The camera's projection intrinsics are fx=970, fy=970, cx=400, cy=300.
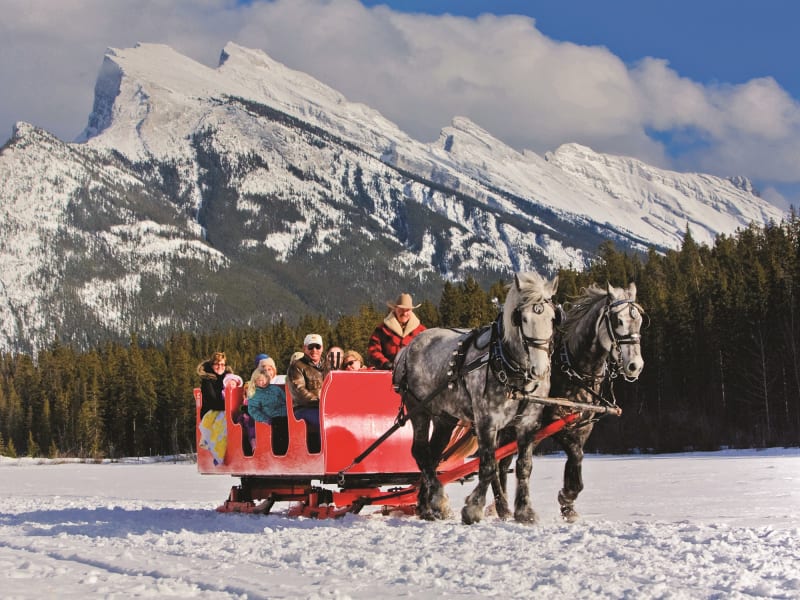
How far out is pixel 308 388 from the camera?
1316cm

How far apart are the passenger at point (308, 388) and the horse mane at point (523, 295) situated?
341 cm

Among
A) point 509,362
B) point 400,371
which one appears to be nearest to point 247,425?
point 400,371

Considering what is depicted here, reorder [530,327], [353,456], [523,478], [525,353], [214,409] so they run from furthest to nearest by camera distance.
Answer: [214,409] → [353,456] → [523,478] → [525,353] → [530,327]

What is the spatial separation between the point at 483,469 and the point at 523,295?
194 centimetres

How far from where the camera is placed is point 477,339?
1116cm

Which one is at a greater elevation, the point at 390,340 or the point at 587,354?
the point at 390,340

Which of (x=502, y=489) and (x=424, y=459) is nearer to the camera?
(x=502, y=489)

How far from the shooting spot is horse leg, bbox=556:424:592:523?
36.9 feet

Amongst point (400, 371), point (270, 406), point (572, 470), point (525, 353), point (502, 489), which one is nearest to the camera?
point (525, 353)

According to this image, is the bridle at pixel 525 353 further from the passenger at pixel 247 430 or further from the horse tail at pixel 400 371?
the passenger at pixel 247 430

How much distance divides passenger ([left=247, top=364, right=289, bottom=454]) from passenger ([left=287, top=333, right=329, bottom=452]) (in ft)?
1.05

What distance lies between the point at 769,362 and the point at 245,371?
5823cm

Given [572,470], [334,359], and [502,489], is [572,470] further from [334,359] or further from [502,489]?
[334,359]

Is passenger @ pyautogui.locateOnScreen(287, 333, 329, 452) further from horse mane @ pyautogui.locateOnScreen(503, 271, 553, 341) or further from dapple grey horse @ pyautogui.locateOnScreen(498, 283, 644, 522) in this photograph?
horse mane @ pyautogui.locateOnScreen(503, 271, 553, 341)
